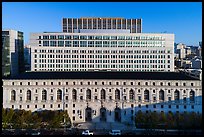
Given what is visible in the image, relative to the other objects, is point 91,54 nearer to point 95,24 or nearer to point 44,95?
point 95,24

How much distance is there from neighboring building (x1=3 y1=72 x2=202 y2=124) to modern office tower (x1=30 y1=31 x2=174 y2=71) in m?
6.57

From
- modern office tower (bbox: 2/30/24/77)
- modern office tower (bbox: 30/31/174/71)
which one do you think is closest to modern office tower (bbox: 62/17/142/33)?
modern office tower (bbox: 30/31/174/71)

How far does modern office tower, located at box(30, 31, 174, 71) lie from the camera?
20.1m

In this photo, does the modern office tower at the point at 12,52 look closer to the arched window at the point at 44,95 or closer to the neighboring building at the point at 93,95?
the neighboring building at the point at 93,95

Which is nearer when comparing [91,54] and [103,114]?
[103,114]

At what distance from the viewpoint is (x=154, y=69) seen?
2028cm

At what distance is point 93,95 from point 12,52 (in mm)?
9656

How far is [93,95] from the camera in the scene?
13523mm

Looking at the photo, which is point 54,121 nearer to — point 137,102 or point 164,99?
point 137,102

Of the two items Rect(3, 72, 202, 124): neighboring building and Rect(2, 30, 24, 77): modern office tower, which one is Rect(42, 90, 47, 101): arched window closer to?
Rect(3, 72, 202, 124): neighboring building

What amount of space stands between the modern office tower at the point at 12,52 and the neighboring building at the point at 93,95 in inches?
218

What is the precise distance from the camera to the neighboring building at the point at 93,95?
1337 cm

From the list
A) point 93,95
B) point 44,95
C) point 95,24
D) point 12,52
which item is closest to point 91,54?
point 95,24

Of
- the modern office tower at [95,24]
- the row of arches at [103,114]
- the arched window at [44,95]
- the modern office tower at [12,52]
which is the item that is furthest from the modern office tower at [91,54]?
the row of arches at [103,114]
